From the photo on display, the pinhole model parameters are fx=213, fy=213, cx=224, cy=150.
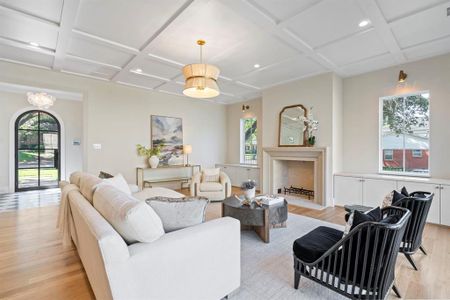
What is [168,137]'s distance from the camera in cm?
656

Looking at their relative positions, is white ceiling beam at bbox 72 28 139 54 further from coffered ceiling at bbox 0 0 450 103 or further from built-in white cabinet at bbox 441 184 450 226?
built-in white cabinet at bbox 441 184 450 226

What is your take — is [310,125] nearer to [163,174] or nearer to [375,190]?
[375,190]

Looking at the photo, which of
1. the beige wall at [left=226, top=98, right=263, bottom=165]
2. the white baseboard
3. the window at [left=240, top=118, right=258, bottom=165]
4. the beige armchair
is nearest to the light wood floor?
the beige armchair

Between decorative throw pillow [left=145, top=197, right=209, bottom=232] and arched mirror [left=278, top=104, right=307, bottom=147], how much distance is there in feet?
13.1

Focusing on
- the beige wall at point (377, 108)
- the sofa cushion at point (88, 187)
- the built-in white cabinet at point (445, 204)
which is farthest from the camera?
the beige wall at point (377, 108)

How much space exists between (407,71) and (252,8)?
3.70 meters

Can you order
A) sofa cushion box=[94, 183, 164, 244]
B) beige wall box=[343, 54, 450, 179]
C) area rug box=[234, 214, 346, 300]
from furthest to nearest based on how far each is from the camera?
beige wall box=[343, 54, 450, 179]
area rug box=[234, 214, 346, 300]
sofa cushion box=[94, 183, 164, 244]

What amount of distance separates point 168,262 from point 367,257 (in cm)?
141

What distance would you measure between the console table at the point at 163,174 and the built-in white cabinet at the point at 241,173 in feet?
3.60

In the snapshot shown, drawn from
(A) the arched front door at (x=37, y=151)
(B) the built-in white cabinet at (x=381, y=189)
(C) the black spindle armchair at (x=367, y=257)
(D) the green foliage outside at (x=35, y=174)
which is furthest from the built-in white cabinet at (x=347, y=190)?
(D) the green foliage outside at (x=35, y=174)

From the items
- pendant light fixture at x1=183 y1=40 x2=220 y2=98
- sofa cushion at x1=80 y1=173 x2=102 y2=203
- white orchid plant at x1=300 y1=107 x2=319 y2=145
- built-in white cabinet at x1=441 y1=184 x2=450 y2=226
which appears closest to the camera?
sofa cushion at x1=80 y1=173 x2=102 y2=203

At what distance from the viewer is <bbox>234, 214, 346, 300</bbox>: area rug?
6.25ft

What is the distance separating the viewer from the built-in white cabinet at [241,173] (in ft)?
21.9

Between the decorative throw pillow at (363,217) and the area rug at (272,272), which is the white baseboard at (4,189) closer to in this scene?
the area rug at (272,272)
